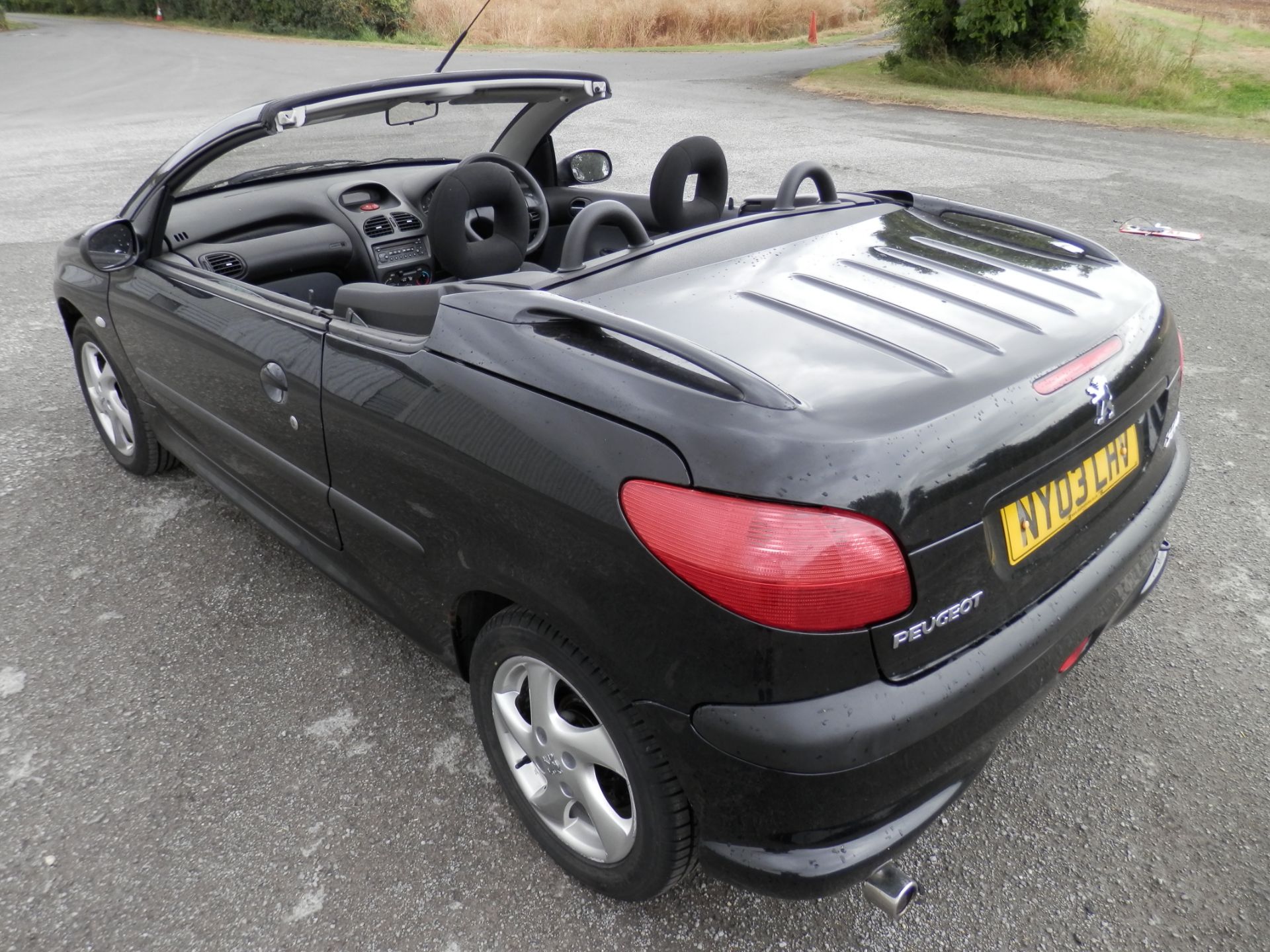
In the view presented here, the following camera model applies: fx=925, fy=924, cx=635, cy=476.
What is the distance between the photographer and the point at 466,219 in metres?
2.48

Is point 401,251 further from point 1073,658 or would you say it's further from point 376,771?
point 1073,658

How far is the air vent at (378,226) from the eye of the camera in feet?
11.9

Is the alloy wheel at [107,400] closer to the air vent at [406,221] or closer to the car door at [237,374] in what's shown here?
the car door at [237,374]

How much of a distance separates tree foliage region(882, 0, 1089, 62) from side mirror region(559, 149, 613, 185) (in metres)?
14.4

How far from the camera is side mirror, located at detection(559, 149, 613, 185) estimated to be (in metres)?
4.18

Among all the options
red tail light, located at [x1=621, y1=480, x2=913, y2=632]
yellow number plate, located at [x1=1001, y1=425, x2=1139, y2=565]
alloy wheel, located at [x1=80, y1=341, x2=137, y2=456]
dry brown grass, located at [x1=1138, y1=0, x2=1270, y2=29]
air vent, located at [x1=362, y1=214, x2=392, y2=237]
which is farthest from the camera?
dry brown grass, located at [x1=1138, y1=0, x2=1270, y2=29]

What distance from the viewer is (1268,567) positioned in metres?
3.16

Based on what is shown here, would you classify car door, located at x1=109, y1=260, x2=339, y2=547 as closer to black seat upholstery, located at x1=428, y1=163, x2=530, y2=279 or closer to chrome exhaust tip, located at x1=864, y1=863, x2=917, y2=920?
black seat upholstery, located at x1=428, y1=163, x2=530, y2=279

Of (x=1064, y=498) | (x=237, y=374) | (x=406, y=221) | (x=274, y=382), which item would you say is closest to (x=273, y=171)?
(x=406, y=221)

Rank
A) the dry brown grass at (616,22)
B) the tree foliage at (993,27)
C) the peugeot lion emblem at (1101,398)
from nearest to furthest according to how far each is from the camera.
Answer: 1. the peugeot lion emblem at (1101,398)
2. the tree foliage at (993,27)
3. the dry brown grass at (616,22)

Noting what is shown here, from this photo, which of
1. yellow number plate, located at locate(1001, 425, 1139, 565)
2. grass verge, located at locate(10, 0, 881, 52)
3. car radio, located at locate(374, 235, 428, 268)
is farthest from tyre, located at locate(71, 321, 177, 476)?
grass verge, located at locate(10, 0, 881, 52)

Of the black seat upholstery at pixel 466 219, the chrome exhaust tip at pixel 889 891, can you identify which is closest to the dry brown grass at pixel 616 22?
the black seat upholstery at pixel 466 219

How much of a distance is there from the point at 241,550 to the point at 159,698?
81 cm

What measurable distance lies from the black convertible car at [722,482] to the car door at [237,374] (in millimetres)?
16
